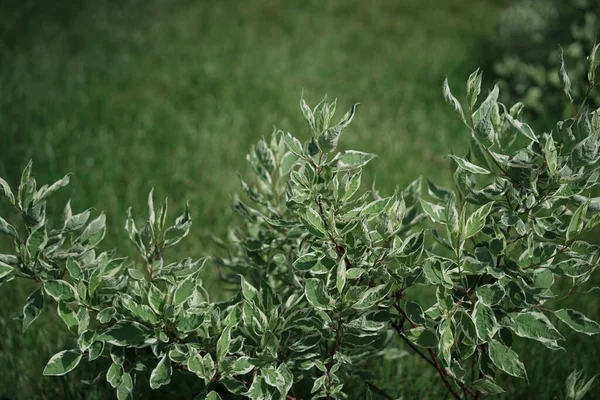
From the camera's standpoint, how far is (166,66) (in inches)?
184

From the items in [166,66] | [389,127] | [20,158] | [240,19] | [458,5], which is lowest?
[20,158]

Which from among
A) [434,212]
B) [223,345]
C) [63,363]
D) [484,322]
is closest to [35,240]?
[63,363]

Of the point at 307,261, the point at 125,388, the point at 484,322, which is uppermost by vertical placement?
the point at 307,261

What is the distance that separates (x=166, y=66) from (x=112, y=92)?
562 mm

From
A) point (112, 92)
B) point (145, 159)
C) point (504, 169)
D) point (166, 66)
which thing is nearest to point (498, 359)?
point (504, 169)

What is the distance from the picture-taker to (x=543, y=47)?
452cm

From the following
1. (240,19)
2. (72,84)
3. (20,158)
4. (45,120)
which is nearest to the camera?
(20,158)

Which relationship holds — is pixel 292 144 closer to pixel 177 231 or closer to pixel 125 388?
pixel 177 231

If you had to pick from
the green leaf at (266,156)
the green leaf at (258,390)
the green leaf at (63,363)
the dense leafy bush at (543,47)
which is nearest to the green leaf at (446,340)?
the green leaf at (258,390)

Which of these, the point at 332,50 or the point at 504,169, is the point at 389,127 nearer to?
the point at 332,50

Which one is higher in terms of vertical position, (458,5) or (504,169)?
(458,5)

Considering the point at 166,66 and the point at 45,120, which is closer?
the point at 45,120

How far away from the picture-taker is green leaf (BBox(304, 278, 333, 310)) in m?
1.48

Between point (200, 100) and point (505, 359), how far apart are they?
3293 millimetres
